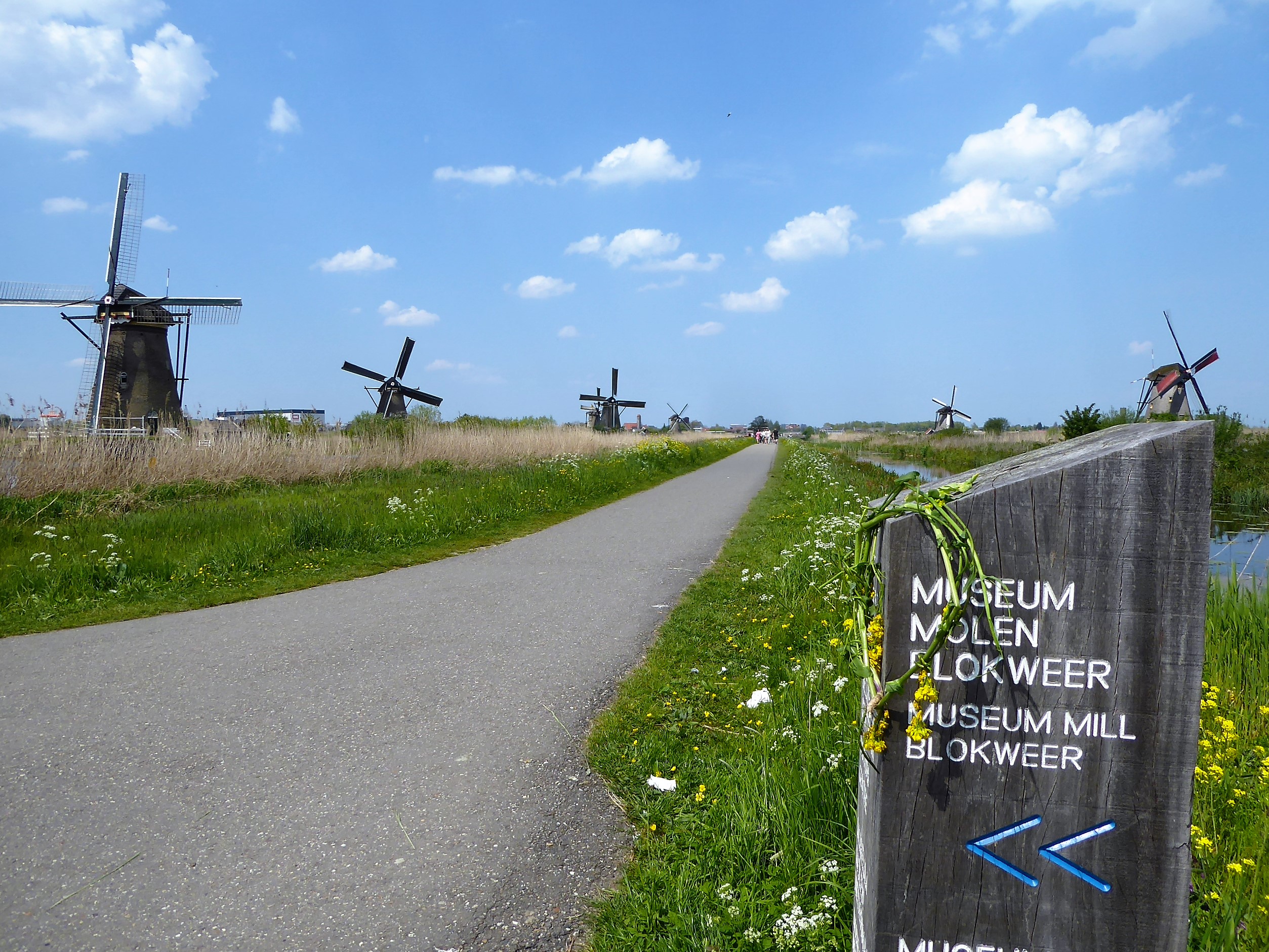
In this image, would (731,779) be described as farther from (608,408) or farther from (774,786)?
(608,408)

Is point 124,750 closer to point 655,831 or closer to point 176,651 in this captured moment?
point 176,651

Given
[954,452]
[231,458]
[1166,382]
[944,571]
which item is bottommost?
[944,571]

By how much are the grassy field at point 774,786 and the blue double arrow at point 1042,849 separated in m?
0.82

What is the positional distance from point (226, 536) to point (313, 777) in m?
7.06

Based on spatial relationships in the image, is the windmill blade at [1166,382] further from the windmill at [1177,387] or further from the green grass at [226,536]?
the green grass at [226,536]

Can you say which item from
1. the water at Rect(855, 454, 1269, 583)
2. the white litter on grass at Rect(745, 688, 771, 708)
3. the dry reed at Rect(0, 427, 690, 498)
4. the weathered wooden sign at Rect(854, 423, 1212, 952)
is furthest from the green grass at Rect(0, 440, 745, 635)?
the weathered wooden sign at Rect(854, 423, 1212, 952)

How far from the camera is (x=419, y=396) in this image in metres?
40.3

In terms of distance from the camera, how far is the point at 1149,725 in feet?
5.84

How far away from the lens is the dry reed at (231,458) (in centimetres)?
1247

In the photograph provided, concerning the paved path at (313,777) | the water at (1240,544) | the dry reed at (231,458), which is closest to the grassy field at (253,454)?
the dry reed at (231,458)

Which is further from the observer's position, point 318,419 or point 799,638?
point 318,419

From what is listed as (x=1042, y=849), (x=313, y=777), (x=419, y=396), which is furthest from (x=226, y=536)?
(x=419, y=396)

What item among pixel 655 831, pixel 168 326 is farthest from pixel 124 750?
pixel 168 326

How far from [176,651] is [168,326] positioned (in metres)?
31.1
